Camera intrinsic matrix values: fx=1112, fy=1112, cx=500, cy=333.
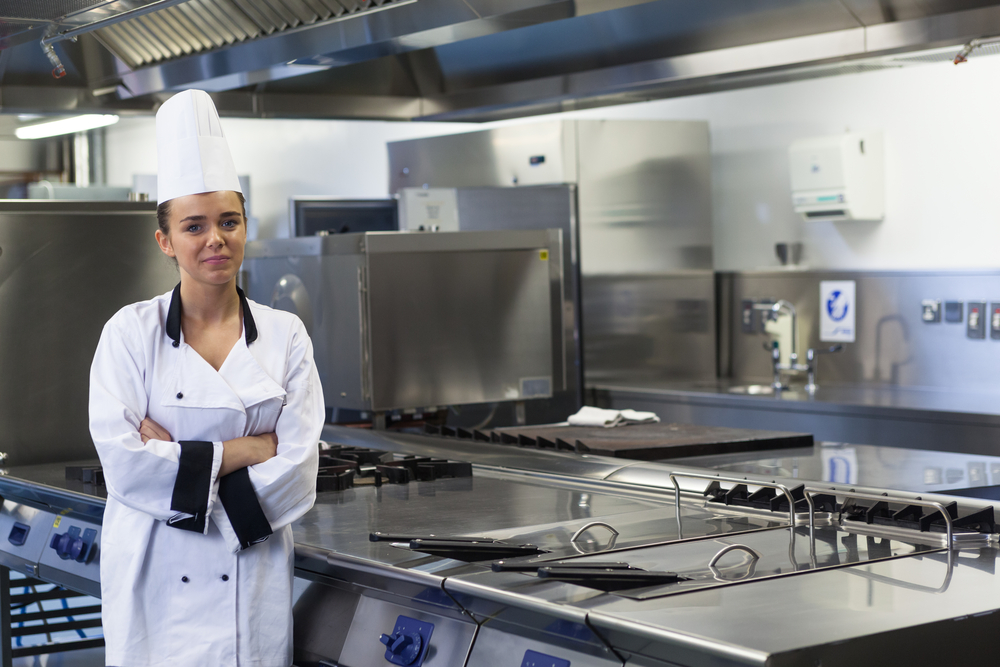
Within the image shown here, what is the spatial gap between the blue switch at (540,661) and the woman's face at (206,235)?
75 centimetres

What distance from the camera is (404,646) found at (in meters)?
1.54

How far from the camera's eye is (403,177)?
592 cm

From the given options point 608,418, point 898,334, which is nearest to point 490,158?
point 898,334

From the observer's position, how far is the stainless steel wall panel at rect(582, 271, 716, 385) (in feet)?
17.0

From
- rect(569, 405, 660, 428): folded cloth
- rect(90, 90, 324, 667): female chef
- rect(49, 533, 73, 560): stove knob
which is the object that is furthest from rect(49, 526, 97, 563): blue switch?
rect(569, 405, 660, 428): folded cloth

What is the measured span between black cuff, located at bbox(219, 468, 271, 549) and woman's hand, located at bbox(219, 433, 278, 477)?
2 cm

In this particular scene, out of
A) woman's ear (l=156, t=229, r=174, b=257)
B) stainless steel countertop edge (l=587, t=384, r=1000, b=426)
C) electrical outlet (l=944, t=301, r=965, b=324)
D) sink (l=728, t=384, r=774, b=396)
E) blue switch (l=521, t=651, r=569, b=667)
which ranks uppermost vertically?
woman's ear (l=156, t=229, r=174, b=257)

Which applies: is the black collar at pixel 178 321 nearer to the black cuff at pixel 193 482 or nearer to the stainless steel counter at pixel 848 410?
the black cuff at pixel 193 482

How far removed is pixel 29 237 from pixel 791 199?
137 inches

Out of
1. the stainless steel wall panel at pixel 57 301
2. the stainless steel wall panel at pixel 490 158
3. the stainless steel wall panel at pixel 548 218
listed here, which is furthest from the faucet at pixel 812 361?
the stainless steel wall panel at pixel 57 301

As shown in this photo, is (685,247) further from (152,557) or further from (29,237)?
(152,557)

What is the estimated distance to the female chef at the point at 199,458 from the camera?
5.38 ft

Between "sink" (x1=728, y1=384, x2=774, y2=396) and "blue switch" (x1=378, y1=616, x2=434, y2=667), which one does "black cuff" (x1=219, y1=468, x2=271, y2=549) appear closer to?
"blue switch" (x1=378, y1=616, x2=434, y2=667)

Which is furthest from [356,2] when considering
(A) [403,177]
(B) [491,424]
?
(A) [403,177]
